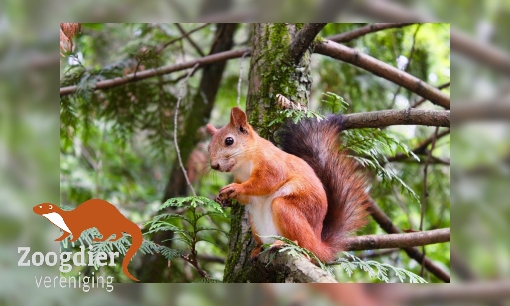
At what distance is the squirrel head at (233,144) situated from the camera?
5.73 feet

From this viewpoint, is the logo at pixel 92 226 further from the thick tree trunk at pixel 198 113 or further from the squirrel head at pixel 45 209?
the thick tree trunk at pixel 198 113

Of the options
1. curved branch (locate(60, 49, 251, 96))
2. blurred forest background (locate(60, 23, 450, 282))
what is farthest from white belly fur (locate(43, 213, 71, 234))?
curved branch (locate(60, 49, 251, 96))

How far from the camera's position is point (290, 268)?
1521 millimetres

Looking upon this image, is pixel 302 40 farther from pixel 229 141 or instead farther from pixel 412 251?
pixel 412 251

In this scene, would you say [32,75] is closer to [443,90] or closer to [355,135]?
[355,135]

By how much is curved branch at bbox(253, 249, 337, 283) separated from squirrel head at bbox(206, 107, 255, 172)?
1.03 ft

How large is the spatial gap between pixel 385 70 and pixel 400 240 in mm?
728

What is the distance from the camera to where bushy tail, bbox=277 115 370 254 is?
189 cm

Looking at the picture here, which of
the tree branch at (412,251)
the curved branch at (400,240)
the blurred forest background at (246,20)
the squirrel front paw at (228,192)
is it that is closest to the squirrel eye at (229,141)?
the squirrel front paw at (228,192)

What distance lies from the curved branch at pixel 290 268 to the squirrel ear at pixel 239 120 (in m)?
0.41

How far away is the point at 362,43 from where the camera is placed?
2717 mm

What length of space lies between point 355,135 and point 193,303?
84 cm

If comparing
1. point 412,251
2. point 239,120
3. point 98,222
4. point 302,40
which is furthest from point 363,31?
point 98,222

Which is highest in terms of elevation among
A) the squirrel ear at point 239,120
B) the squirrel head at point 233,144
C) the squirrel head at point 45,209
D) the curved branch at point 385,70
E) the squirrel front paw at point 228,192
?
the curved branch at point 385,70
